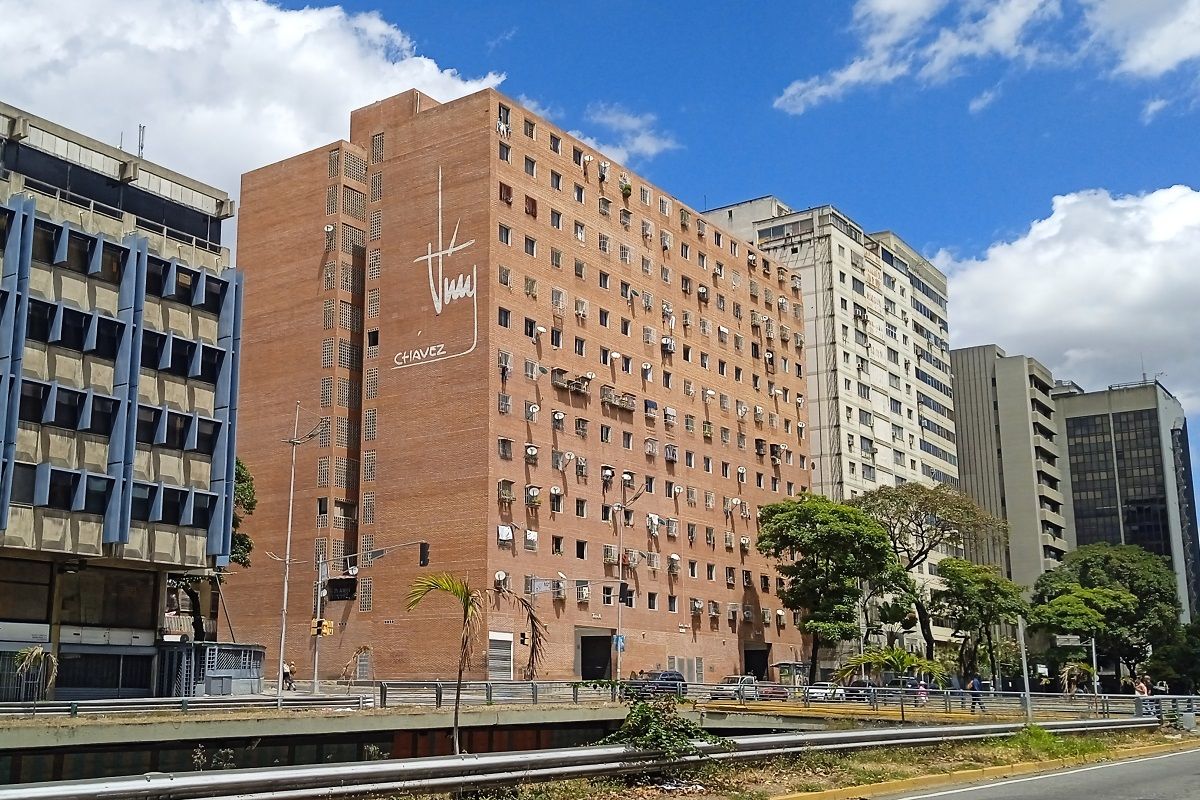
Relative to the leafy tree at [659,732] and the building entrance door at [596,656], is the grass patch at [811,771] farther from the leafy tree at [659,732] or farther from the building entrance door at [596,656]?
the building entrance door at [596,656]

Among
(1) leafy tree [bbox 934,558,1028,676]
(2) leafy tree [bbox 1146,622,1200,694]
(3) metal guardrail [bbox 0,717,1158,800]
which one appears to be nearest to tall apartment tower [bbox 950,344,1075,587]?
(2) leafy tree [bbox 1146,622,1200,694]

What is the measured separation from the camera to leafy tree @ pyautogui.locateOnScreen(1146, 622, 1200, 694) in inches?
4077

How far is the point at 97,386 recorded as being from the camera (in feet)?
161

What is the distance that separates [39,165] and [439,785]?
44.0 m

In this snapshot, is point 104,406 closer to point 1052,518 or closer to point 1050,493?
point 1052,518

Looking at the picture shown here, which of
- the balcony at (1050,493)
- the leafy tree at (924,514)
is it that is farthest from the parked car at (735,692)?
the balcony at (1050,493)

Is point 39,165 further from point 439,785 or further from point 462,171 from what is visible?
point 439,785

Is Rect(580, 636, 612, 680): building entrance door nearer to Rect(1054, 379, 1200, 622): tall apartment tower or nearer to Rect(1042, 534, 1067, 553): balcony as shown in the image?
Rect(1042, 534, 1067, 553): balcony

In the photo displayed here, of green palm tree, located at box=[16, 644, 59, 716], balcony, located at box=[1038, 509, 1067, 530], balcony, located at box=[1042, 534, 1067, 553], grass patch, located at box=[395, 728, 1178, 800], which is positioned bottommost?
grass patch, located at box=[395, 728, 1178, 800]

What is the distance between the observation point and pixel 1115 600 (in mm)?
102688

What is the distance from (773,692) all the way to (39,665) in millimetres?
34807

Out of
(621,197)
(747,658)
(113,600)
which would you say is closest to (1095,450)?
(747,658)
